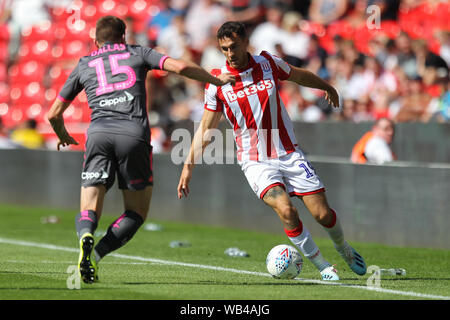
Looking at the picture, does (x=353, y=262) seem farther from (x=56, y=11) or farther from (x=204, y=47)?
(x=56, y=11)

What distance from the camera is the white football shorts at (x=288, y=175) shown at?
27.7 feet

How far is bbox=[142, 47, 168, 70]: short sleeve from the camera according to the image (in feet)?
25.8

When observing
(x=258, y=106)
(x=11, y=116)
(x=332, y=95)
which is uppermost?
(x=11, y=116)

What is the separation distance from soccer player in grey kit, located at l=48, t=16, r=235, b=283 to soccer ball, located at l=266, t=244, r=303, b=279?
1.34 m

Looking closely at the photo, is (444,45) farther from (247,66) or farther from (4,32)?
(4,32)

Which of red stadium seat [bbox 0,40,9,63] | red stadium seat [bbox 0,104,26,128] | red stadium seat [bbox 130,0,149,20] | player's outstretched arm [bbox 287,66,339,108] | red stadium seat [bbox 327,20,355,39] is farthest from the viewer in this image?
red stadium seat [bbox 0,40,9,63]

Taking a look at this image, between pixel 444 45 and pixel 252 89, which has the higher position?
pixel 444 45

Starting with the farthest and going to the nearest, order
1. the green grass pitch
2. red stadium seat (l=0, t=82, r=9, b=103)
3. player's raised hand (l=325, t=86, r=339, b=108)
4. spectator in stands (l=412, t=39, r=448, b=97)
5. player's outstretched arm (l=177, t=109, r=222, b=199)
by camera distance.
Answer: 1. red stadium seat (l=0, t=82, r=9, b=103)
2. spectator in stands (l=412, t=39, r=448, b=97)
3. player's raised hand (l=325, t=86, r=339, b=108)
4. player's outstretched arm (l=177, t=109, r=222, b=199)
5. the green grass pitch

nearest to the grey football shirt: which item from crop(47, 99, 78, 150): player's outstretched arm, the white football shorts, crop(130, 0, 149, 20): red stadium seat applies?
crop(47, 99, 78, 150): player's outstretched arm

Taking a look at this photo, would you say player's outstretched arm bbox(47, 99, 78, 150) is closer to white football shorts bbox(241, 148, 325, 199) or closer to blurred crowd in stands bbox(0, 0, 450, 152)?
white football shorts bbox(241, 148, 325, 199)

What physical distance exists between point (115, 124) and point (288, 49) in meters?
10.9

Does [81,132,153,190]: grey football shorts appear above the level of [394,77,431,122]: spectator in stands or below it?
below

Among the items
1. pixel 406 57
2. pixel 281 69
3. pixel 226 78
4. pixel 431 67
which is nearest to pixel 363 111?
pixel 406 57

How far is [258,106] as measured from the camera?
8.52 metres
